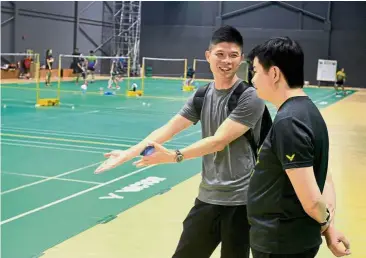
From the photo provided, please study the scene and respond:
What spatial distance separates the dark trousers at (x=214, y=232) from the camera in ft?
11.6

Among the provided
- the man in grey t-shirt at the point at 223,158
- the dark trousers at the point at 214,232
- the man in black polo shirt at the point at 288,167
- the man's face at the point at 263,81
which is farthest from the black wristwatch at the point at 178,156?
the man's face at the point at 263,81

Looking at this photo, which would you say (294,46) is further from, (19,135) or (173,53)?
(173,53)

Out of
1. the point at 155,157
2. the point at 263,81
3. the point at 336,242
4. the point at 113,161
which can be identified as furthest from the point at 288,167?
the point at 113,161

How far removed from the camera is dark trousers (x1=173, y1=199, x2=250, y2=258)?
140 inches

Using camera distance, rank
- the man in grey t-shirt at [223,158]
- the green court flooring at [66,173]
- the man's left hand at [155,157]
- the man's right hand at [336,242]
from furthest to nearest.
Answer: the green court flooring at [66,173]
the man in grey t-shirt at [223,158]
the man's left hand at [155,157]
the man's right hand at [336,242]

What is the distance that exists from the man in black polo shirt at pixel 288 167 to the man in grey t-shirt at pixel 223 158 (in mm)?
758

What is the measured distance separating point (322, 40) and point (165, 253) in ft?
124

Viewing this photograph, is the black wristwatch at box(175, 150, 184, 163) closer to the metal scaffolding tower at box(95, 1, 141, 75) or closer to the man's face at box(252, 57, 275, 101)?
the man's face at box(252, 57, 275, 101)

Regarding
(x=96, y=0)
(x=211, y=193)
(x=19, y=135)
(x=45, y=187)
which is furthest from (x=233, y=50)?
(x=96, y=0)

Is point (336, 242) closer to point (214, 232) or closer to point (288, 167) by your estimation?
point (288, 167)

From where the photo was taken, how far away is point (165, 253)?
18.8ft

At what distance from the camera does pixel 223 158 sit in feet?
11.8

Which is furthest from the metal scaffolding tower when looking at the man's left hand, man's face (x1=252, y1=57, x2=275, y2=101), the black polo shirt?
the black polo shirt

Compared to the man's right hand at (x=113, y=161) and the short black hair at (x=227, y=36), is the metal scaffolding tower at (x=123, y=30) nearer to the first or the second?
the short black hair at (x=227, y=36)
